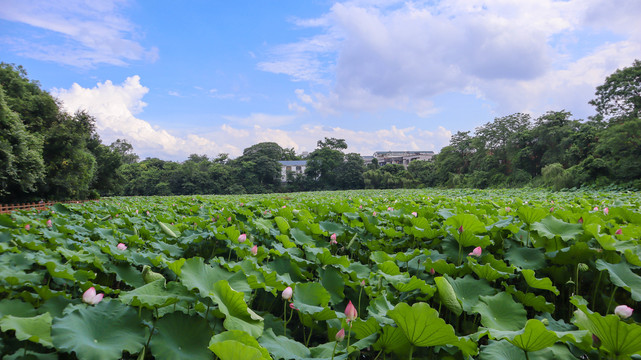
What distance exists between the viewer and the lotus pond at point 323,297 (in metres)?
0.91

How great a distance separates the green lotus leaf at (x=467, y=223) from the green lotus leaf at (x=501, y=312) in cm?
45

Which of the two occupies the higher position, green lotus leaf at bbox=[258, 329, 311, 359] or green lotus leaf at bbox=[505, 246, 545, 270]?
green lotus leaf at bbox=[505, 246, 545, 270]

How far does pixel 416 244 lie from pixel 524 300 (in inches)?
38.4

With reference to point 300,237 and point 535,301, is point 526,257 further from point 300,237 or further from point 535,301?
point 300,237

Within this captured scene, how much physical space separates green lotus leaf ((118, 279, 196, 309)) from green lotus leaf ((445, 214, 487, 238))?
1.37 m

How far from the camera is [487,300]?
1283 millimetres

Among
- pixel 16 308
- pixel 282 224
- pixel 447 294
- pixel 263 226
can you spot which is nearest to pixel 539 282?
pixel 447 294

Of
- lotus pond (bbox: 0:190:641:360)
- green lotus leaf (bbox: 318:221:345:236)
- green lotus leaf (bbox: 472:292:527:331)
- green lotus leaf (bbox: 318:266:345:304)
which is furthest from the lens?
green lotus leaf (bbox: 318:221:345:236)

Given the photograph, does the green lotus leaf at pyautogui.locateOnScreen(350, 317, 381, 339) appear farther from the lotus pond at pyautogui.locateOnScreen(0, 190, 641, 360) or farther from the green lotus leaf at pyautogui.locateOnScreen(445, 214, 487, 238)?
the green lotus leaf at pyautogui.locateOnScreen(445, 214, 487, 238)

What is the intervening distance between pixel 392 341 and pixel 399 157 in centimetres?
7255

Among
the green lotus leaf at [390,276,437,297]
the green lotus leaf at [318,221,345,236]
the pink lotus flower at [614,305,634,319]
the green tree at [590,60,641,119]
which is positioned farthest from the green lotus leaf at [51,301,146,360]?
the green tree at [590,60,641,119]

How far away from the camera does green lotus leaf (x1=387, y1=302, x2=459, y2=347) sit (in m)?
0.87

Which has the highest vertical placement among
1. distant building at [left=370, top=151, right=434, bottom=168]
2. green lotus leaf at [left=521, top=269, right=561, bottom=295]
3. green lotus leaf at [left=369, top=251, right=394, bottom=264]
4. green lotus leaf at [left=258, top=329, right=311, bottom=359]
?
distant building at [left=370, top=151, right=434, bottom=168]

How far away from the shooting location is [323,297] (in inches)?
51.5
